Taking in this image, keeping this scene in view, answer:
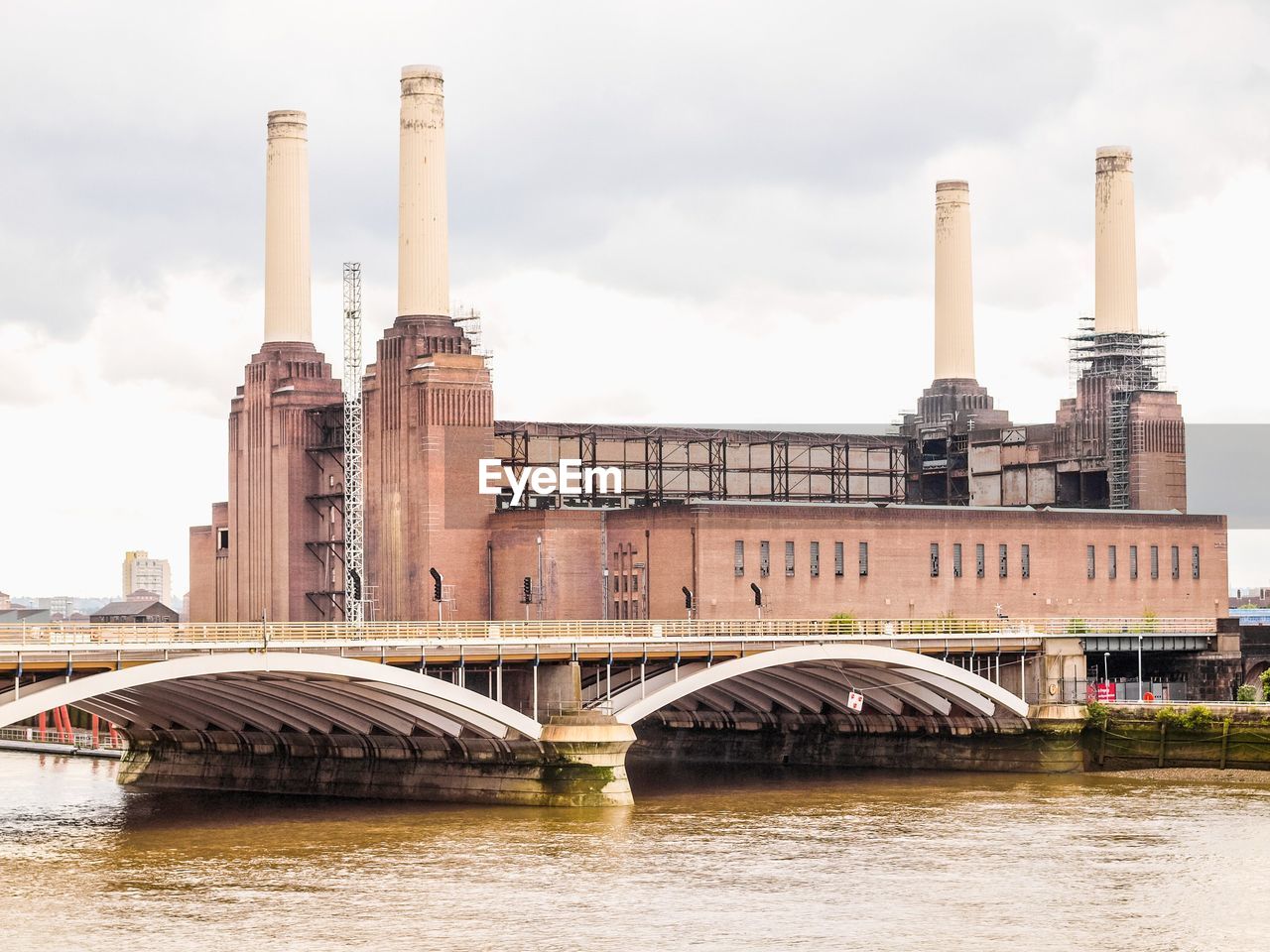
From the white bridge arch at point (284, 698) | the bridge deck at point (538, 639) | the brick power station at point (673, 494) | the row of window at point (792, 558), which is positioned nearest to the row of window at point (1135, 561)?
the brick power station at point (673, 494)

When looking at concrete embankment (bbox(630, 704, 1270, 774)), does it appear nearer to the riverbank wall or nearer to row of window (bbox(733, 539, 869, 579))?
the riverbank wall

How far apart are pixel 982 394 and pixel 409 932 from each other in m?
103

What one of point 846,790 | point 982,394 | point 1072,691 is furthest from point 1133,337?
point 846,790

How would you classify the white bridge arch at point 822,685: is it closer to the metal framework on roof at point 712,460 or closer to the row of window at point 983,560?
the row of window at point 983,560

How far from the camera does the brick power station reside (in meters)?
113

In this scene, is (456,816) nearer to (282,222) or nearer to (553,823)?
(553,823)

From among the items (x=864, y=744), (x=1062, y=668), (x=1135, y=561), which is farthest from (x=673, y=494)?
(x=1062, y=668)

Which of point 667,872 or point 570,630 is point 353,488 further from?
point 667,872

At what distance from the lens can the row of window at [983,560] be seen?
117 meters

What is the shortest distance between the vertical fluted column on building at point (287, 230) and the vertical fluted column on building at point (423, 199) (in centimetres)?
980

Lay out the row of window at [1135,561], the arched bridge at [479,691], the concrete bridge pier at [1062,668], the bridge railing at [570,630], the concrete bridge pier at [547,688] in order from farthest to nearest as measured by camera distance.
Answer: the row of window at [1135,561] → the concrete bridge pier at [1062,668] → the concrete bridge pier at [547,688] → the arched bridge at [479,691] → the bridge railing at [570,630]

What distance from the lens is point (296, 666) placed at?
232 ft

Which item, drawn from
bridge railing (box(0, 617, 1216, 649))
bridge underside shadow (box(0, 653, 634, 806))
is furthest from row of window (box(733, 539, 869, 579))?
bridge underside shadow (box(0, 653, 634, 806))

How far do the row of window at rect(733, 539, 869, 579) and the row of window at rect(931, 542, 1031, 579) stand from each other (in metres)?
4.49
